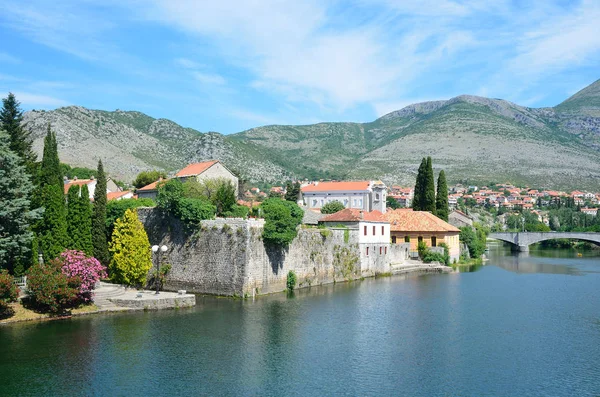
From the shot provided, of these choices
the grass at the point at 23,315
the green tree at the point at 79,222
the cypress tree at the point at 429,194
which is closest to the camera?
the grass at the point at 23,315

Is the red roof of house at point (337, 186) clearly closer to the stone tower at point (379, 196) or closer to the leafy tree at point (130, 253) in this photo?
the stone tower at point (379, 196)

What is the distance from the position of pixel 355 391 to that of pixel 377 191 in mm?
51717

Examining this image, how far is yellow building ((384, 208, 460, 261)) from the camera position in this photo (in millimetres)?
60844

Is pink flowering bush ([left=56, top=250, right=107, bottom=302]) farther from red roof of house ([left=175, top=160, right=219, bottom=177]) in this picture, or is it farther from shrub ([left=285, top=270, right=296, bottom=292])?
red roof of house ([left=175, top=160, right=219, bottom=177])

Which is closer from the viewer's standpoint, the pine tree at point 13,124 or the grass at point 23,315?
the grass at point 23,315

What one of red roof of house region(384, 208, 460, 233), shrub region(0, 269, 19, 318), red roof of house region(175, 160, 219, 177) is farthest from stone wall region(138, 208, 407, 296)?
red roof of house region(384, 208, 460, 233)

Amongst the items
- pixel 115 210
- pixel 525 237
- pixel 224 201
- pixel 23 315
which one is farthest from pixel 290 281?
pixel 525 237

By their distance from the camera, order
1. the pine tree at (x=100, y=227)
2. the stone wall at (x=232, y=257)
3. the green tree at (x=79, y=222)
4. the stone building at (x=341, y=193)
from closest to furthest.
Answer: the green tree at (x=79, y=222)
the stone wall at (x=232, y=257)
the pine tree at (x=100, y=227)
the stone building at (x=341, y=193)

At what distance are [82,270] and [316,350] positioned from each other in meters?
13.6

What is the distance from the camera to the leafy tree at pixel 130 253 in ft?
112

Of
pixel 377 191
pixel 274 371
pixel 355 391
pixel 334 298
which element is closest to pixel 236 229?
pixel 334 298

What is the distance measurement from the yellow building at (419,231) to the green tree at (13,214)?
4089 cm

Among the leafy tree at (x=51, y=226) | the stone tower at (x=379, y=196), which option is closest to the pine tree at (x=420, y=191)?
the stone tower at (x=379, y=196)

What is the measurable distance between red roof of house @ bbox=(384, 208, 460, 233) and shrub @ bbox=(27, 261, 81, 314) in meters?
40.5
